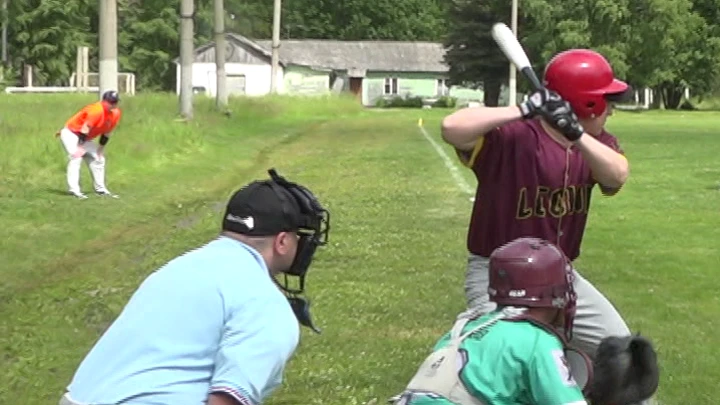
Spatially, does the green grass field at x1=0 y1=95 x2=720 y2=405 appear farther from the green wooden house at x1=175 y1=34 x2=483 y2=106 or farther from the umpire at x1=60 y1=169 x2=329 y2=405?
the green wooden house at x1=175 y1=34 x2=483 y2=106

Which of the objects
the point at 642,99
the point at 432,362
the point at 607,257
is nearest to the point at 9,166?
the point at 607,257

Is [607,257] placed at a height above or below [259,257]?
below

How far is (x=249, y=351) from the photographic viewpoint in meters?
3.72

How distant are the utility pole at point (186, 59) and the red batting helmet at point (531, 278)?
3398 centimetres

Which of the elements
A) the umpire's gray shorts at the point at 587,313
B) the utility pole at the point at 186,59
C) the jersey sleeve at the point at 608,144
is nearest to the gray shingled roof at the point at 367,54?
the utility pole at the point at 186,59

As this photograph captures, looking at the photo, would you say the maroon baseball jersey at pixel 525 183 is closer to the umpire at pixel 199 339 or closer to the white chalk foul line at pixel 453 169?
the umpire at pixel 199 339

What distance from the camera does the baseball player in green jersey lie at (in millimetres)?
4219

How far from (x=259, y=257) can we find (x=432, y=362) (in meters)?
0.83

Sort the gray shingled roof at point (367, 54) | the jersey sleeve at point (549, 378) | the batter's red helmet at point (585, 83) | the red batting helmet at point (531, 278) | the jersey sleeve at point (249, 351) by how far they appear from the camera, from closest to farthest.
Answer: the jersey sleeve at point (249, 351) < the jersey sleeve at point (549, 378) < the red batting helmet at point (531, 278) < the batter's red helmet at point (585, 83) < the gray shingled roof at point (367, 54)

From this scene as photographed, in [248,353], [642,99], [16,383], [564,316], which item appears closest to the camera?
[248,353]

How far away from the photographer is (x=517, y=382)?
423 cm

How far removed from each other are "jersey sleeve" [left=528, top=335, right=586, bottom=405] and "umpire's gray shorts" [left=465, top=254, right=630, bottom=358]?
1624 mm

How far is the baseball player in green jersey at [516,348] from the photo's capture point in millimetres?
4219

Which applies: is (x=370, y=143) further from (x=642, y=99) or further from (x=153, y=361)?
(x=642, y=99)
